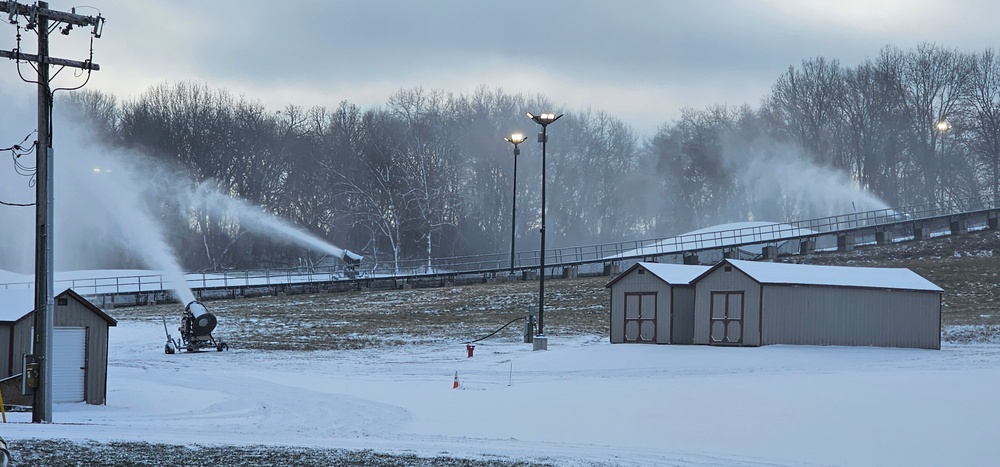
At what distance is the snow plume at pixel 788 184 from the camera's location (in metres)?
97.8

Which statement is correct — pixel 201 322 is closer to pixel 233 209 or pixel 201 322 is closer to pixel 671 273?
pixel 671 273

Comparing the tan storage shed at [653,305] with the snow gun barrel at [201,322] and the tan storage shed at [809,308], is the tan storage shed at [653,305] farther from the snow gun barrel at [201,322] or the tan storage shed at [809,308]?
the snow gun barrel at [201,322]

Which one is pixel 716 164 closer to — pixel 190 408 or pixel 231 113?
pixel 231 113

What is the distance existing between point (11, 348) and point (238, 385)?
6.50 metres

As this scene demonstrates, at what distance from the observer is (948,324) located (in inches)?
1823

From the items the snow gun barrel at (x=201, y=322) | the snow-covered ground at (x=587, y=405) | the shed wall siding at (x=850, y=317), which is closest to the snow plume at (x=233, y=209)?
the snow gun barrel at (x=201, y=322)

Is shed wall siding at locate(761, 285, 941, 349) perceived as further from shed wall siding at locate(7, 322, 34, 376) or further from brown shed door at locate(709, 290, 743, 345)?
shed wall siding at locate(7, 322, 34, 376)

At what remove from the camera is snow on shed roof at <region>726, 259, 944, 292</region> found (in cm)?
3803

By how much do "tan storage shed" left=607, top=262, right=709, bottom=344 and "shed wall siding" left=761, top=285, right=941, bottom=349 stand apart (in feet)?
11.3

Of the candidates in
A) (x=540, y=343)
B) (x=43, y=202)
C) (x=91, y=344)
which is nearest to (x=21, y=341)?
(x=91, y=344)

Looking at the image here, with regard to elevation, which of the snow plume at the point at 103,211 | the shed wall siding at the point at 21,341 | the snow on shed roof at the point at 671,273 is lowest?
the shed wall siding at the point at 21,341

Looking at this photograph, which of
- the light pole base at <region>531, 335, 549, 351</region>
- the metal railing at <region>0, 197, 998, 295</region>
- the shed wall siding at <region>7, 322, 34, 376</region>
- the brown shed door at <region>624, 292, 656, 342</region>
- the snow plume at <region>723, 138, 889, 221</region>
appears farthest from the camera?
the snow plume at <region>723, 138, 889, 221</region>

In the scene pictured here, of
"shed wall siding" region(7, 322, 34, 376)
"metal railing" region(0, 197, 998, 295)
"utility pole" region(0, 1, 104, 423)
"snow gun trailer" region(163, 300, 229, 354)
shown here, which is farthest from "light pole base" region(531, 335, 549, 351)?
"metal railing" region(0, 197, 998, 295)

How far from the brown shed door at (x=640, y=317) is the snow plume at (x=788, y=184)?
56.7 metres
